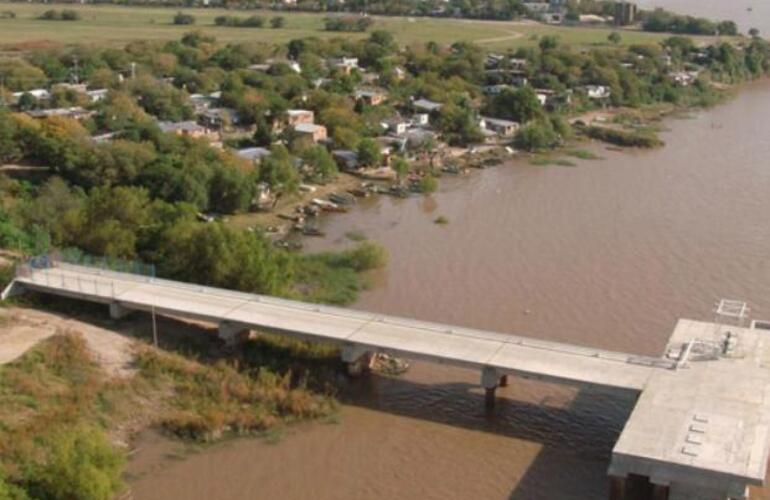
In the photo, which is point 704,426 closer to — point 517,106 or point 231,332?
point 231,332

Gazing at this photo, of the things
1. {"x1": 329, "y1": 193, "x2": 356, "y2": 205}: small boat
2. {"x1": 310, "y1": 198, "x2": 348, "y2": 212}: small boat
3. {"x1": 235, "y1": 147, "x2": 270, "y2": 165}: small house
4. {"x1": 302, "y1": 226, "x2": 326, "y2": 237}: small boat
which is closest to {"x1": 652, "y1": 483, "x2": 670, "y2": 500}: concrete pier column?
{"x1": 302, "y1": 226, "x2": 326, "y2": 237}: small boat

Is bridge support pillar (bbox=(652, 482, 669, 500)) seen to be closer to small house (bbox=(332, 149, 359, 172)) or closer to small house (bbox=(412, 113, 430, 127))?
small house (bbox=(332, 149, 359, 172))

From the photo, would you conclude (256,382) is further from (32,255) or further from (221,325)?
(32,255)

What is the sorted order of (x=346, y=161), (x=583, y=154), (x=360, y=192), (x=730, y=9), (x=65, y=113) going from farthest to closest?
(x=730, y=9) → (x=583, y=154) → (x=65, y=113) → (x=346, y=161) → (x=360, y=192)

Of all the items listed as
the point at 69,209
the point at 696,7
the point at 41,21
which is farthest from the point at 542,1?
the point at 69,209

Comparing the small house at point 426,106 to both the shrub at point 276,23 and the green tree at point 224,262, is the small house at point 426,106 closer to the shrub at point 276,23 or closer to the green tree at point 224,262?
the green tree at point 224,262

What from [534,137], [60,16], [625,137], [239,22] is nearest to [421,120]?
[534,137]

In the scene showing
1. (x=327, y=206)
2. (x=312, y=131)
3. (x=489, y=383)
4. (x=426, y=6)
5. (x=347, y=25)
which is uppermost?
(x=426, y=6)

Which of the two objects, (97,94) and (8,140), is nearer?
(8,140)
